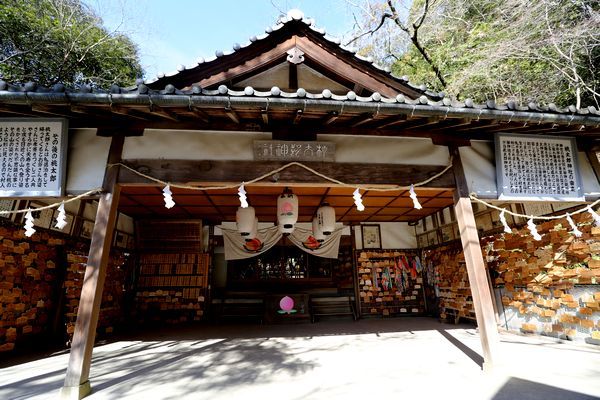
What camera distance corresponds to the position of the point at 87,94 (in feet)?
12.2

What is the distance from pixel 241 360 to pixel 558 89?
1166 cm

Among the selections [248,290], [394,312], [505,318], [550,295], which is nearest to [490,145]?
[550,295]

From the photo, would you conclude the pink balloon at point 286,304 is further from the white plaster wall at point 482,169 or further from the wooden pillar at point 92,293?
the white plaster wall at point 482,169

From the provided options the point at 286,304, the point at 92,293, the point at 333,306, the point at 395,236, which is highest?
the point at 395,236

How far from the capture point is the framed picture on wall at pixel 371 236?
37.2 feet

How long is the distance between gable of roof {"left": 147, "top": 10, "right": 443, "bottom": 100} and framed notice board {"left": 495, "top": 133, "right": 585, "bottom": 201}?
1558 millimetres

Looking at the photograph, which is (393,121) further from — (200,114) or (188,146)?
(188,146)

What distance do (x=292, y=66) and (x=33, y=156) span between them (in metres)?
4.13

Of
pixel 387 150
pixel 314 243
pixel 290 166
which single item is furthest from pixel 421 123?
pixel 314 243

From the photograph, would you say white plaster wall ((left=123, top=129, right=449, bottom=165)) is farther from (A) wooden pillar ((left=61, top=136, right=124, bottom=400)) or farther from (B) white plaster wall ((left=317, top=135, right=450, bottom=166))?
(A) wooden pillar ((left=61, top=136, right=124, bottom=400))

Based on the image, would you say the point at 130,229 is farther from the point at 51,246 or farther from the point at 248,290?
the point at 248,290

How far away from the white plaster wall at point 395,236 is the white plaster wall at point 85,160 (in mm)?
8604

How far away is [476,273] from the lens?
4602 mm

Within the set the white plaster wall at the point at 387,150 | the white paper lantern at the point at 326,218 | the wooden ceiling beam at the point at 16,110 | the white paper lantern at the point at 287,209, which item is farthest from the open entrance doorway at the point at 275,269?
the wooden ceiling beam at the point at 16,110
